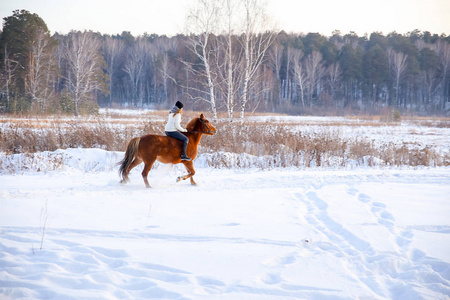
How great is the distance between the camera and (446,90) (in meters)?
57.4

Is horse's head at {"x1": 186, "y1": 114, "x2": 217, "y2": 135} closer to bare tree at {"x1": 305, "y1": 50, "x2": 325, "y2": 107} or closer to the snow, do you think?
the snow

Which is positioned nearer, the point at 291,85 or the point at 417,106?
the point at 417,106

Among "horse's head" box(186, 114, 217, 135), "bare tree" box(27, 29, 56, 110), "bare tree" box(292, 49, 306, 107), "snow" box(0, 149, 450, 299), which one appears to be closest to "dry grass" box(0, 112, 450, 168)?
"horse's head" box(186, 114, 217, 135)

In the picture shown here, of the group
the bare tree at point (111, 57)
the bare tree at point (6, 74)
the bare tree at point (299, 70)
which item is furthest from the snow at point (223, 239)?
the bare tree at point (111, 57)

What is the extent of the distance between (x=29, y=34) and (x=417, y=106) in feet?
180

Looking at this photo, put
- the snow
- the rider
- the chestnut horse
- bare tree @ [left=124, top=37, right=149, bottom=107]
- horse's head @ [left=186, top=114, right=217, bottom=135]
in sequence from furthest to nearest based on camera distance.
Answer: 1. bare tree @ [left=124, top=37, right=149, bottom=107]
2. horse's head @ [left=186, top=114, right=217, bottom=135]
3. the rider
4. the chestnut horse
5. the snow

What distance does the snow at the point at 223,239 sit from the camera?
134 inches

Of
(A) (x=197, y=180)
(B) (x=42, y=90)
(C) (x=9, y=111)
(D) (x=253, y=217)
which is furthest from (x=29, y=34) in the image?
(D) (x=253, y=217)

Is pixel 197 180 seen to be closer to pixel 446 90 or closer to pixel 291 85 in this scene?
pixel 291 85

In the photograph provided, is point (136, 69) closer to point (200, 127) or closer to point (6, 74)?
point (6, 74)

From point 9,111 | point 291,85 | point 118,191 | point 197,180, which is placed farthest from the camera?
point 291,85

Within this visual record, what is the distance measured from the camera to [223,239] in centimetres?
477

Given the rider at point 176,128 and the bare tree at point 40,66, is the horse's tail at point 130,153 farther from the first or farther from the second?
the bare tree at point 40,66

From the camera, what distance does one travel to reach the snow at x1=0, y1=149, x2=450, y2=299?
342 cm
